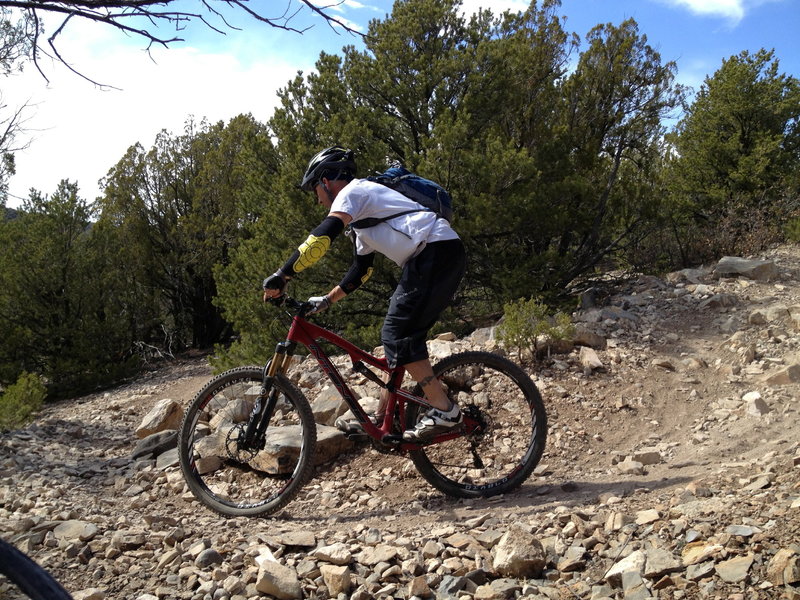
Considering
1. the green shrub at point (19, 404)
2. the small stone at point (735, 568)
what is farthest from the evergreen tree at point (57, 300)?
the small stone at point (735, 568)

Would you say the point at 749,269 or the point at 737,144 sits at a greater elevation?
the point at 737,144

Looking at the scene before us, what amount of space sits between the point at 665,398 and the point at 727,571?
108 inches

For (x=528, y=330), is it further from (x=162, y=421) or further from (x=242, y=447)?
(x=162, y=421)

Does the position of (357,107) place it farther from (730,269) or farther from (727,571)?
(727,571)

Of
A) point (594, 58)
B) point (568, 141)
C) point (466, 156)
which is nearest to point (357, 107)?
point (466, 156)

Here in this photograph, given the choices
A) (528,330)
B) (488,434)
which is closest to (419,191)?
(488,434)

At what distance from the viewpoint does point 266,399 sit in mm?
3484

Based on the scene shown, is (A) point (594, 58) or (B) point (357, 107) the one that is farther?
(A) point (594, 58)

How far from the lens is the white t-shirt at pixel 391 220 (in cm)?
319

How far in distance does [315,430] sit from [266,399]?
0.32 meters

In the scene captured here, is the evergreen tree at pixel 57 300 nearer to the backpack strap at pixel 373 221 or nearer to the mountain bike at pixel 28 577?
the backpack strap at pixel 373 221

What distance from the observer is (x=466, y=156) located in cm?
692

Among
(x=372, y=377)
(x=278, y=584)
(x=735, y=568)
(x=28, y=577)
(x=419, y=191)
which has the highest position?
(x=419, y=191)

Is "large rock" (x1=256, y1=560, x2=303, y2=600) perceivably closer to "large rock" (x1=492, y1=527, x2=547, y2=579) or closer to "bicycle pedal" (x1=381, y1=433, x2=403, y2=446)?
"large rock" (x1=492, y1=527, x2=547, y2=579)
